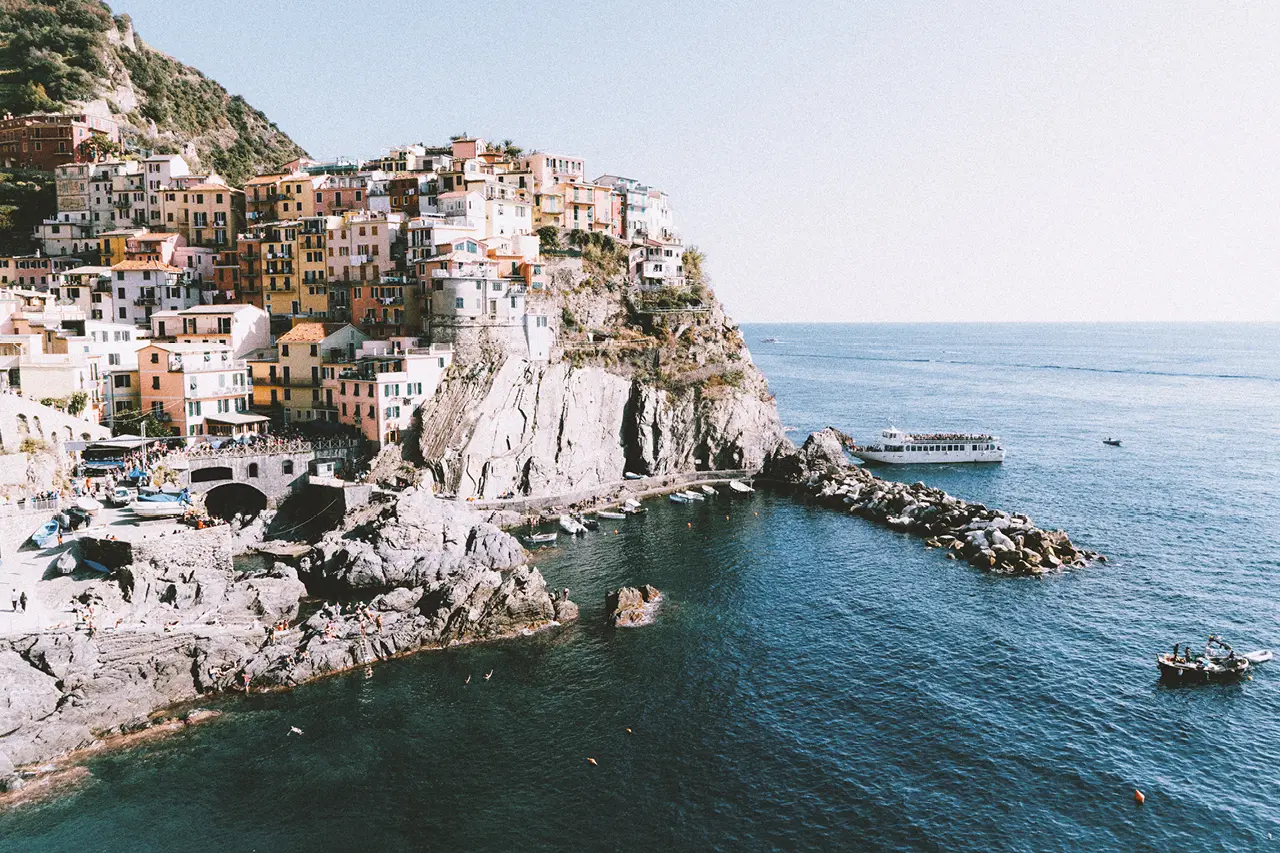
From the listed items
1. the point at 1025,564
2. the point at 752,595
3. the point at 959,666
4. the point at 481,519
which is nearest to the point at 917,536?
the point at 1025,564

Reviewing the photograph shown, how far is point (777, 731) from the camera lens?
4297 centimetres

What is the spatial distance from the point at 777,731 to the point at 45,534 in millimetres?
46985

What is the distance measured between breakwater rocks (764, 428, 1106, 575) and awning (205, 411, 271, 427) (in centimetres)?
5398

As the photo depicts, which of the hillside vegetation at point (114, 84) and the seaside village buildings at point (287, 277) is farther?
the hillside vegetation at point (114, 84)

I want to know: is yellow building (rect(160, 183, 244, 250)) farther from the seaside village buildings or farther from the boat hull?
the boat hull

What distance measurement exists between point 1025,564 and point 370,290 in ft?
224

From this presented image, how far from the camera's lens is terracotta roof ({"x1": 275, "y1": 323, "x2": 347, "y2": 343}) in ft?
267

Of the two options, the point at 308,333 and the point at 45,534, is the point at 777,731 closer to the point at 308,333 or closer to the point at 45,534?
the point at 45,534

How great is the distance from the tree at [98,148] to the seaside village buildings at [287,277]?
0.85 metres

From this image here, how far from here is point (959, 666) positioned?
163 feet

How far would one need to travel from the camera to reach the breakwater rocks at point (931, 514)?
67.0 m

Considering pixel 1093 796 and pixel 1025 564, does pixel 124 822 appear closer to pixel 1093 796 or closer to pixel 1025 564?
pixel 1093 796

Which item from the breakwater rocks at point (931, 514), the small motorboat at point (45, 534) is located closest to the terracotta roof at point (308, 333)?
the small motorboat at point (45, 534)

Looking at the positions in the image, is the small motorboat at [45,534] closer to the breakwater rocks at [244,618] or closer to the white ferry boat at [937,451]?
the breakwater rocks at [244,618]
